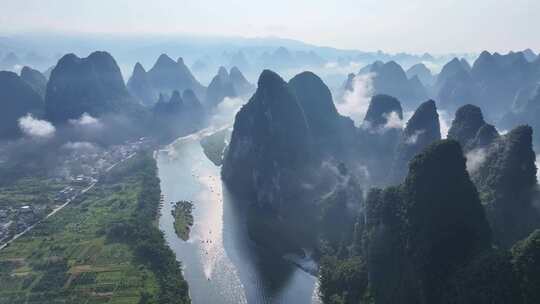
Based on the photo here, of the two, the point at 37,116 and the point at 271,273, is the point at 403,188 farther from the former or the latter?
the point at 37,116

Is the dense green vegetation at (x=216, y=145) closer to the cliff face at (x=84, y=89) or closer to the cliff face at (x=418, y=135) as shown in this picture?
the cliff face at (x=84, y=89)

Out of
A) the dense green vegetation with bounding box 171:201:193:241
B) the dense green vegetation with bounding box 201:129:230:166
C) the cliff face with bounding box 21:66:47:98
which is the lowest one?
the dense green vegetation with bounding box 201:129:230:166

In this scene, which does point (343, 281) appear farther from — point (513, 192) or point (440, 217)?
point (513, 192)

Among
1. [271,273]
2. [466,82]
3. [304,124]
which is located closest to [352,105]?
[466,82]

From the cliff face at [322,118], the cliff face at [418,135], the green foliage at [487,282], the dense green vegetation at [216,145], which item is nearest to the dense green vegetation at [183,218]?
the cliff face at [322,118]

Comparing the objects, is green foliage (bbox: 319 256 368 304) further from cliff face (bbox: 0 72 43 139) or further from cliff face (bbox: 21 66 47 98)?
cliff face (bbox: 21 66 47 98)

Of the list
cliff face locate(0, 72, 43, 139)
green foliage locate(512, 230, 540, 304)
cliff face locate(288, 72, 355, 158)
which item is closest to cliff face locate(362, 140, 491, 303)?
green foliage locate(512, 230, 540, 304)
